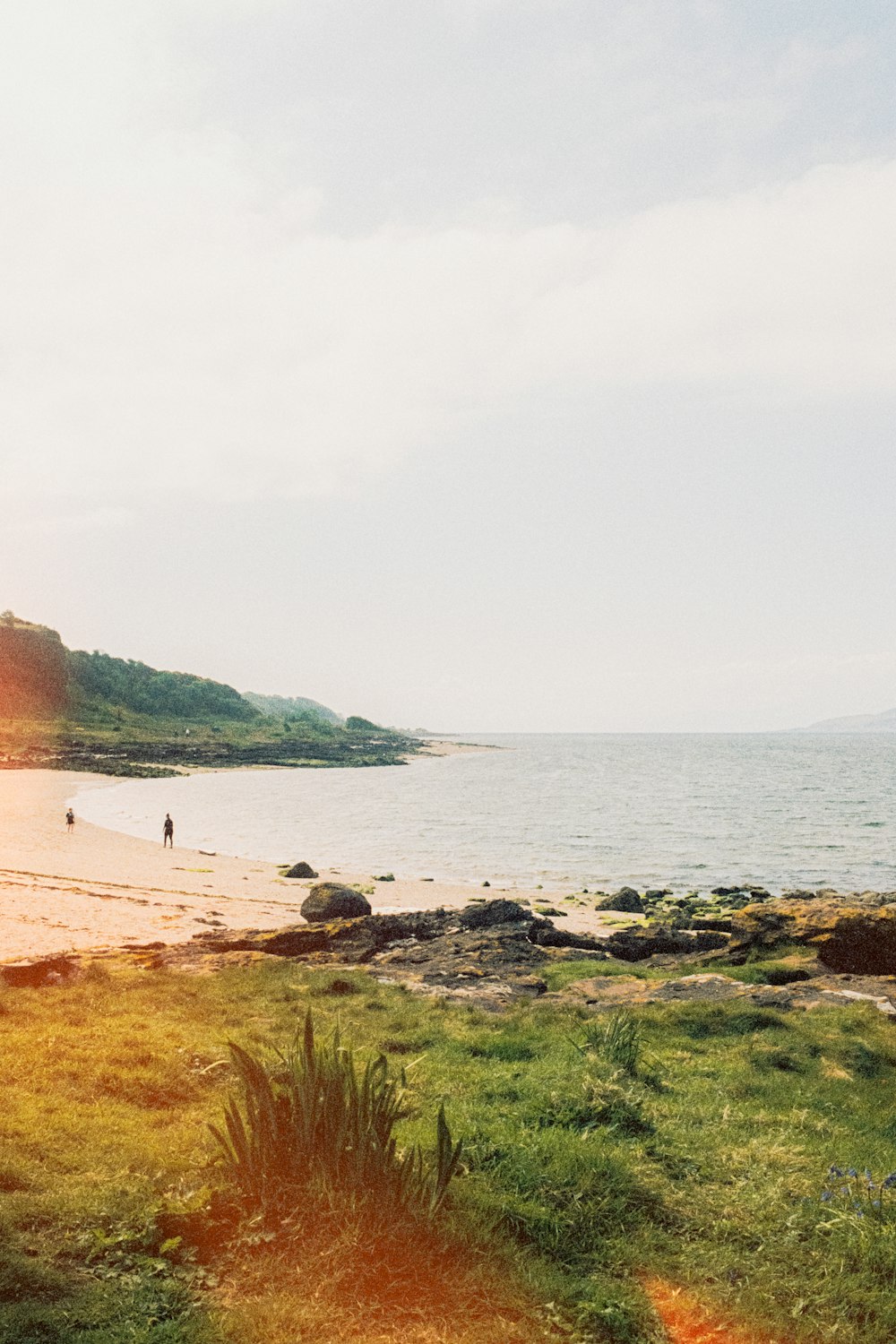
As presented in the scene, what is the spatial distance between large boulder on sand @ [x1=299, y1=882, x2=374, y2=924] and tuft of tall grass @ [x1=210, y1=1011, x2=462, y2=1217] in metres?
18.6

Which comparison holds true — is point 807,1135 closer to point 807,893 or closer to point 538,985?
point 538,985

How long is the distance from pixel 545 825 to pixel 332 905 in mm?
45913

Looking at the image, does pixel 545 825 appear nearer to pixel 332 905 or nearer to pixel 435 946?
pixel 332 905

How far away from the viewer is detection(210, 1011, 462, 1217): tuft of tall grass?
6.91 meters

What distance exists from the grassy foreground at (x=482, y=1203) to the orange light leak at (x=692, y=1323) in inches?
3.9

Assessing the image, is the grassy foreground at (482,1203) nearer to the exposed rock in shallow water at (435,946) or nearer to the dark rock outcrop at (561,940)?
the exposed rock in shallow water at (435,946)

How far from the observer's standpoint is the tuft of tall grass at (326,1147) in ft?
22.7

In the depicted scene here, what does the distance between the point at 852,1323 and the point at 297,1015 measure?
9959 millimetres

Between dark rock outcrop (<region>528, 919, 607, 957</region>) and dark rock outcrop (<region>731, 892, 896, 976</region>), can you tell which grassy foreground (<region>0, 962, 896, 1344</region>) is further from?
dark rock outcrop (<region>528, 919, 607, 957</region>)

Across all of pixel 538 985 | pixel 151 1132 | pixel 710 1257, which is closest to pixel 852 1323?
pixel 710 1257

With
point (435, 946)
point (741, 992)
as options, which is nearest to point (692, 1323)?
point (741, 992)

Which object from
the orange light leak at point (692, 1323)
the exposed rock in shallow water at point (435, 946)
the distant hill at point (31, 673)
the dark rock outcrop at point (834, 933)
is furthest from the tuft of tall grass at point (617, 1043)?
the distant hill at point (31, 673)

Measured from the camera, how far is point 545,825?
70.1m

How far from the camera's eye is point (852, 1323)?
5.87m
